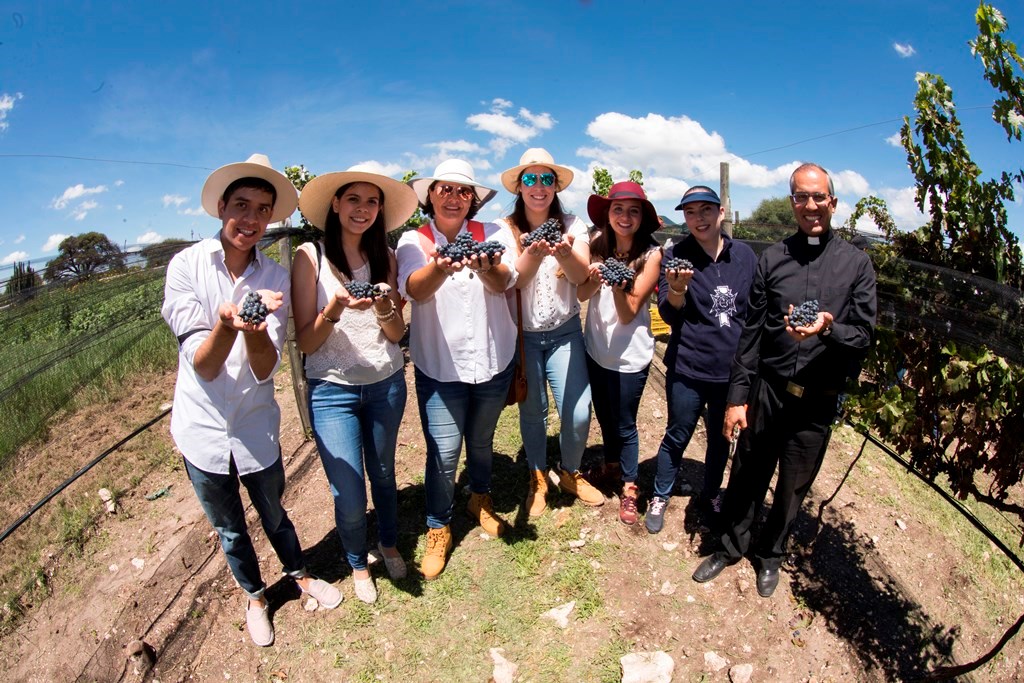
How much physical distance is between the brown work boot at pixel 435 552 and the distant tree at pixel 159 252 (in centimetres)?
329

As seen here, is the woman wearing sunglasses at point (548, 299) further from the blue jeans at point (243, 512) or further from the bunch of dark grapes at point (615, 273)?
the blue jeans at point (243, 512)

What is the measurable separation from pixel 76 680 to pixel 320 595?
117 centimetres

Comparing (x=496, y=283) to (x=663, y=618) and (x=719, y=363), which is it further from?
(x=663, y=618)

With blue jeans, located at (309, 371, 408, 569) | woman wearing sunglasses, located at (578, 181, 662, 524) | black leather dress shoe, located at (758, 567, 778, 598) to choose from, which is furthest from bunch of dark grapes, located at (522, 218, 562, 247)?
black leather dress shoe, located at (758, 567, 778, 598)

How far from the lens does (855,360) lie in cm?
258

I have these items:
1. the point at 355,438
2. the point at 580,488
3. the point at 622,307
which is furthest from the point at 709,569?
the point at 355,438

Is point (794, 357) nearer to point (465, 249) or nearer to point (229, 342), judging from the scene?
point (465, 249)

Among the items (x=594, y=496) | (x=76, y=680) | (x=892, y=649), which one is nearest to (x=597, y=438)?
(x=594, y=496)

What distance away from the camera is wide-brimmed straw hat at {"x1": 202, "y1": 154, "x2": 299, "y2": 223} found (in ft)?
7.38

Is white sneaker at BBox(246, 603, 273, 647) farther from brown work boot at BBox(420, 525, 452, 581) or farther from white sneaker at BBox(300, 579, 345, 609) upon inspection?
brown work boot at BBox(420, 525, 452, 581)

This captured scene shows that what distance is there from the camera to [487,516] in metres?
3.68

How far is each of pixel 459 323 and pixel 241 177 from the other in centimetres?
116

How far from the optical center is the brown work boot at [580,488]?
3824 mm

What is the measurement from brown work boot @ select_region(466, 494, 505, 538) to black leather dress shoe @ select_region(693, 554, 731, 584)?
4.00 feet
